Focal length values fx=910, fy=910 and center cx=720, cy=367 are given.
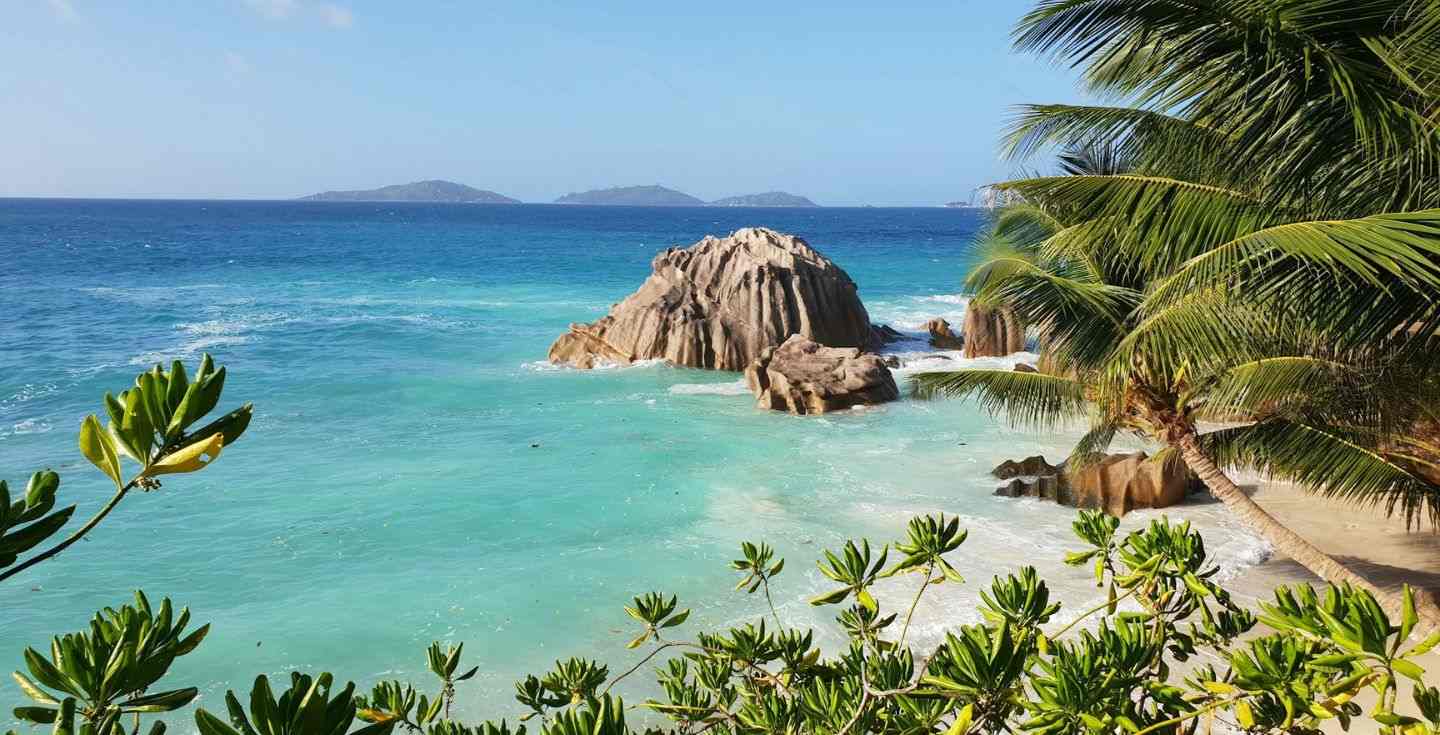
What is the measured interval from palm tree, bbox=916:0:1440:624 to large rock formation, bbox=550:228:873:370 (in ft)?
51.3

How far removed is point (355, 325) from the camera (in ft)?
109

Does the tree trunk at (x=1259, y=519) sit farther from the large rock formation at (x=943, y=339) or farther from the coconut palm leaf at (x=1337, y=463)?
the large rock formation at (x=943, y=339)

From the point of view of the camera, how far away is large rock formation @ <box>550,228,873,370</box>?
84.1ft

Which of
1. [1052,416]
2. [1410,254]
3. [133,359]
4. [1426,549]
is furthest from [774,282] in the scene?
[1410,254]

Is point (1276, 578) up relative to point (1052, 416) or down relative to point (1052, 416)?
down

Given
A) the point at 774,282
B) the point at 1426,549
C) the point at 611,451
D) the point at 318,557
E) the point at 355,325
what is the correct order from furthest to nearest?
the point at 355,325, the point at 774,282, the point at 611,451, the point at 318,557, the point at 1426,549

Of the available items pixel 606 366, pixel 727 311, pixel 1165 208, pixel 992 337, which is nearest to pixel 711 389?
pixel 727 311

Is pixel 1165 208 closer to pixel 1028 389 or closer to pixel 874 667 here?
pixel 1028 389

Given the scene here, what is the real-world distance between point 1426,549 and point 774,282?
658 inches

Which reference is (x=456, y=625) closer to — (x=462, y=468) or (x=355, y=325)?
(x=462, y=468)

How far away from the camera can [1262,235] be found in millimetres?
5395

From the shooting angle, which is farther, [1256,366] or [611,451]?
[611,451]

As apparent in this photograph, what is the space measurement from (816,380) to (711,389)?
3359mm

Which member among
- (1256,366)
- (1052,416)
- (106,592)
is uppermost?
(1256,366)
